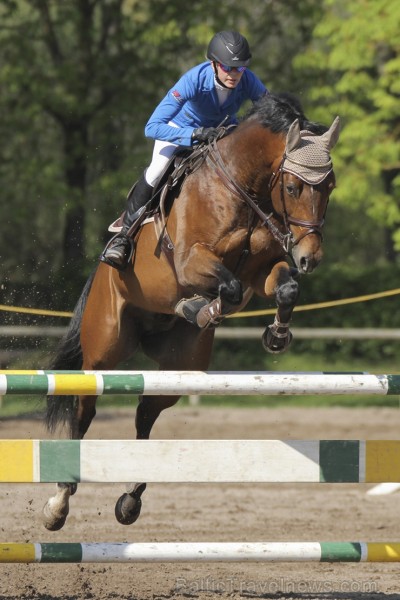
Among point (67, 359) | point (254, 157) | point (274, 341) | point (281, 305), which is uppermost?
point (254, 157)

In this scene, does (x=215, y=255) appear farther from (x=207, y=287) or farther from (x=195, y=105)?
(x=195, y=105)

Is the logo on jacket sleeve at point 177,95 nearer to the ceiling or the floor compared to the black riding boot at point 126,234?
nearer to the ceiling

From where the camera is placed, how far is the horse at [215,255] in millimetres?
4715

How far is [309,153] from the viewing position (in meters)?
4.66

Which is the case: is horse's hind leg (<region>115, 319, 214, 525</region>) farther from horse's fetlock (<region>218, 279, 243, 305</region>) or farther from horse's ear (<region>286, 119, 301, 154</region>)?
horse's ear (<region>286, 119, 301, 154</region>)

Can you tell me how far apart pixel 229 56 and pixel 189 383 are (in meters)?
1.85

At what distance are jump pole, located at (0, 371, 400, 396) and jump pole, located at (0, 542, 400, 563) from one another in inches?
25.6

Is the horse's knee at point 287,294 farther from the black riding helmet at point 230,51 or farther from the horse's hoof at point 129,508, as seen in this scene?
the horse's hoof at point 129,508

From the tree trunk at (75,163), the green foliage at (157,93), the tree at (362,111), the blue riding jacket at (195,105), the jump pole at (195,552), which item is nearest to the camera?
the jump pole at (195,552)

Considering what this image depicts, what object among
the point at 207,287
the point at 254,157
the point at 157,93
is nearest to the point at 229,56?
the point at 254,157

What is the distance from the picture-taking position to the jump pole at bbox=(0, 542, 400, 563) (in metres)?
4.05

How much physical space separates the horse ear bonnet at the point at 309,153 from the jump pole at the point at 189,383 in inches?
40.3

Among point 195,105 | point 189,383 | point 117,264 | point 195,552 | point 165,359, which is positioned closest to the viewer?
point 189,383

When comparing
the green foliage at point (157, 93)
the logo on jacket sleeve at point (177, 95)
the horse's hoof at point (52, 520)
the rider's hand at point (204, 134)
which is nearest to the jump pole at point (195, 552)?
the horse's hoof at point (52, 520)
